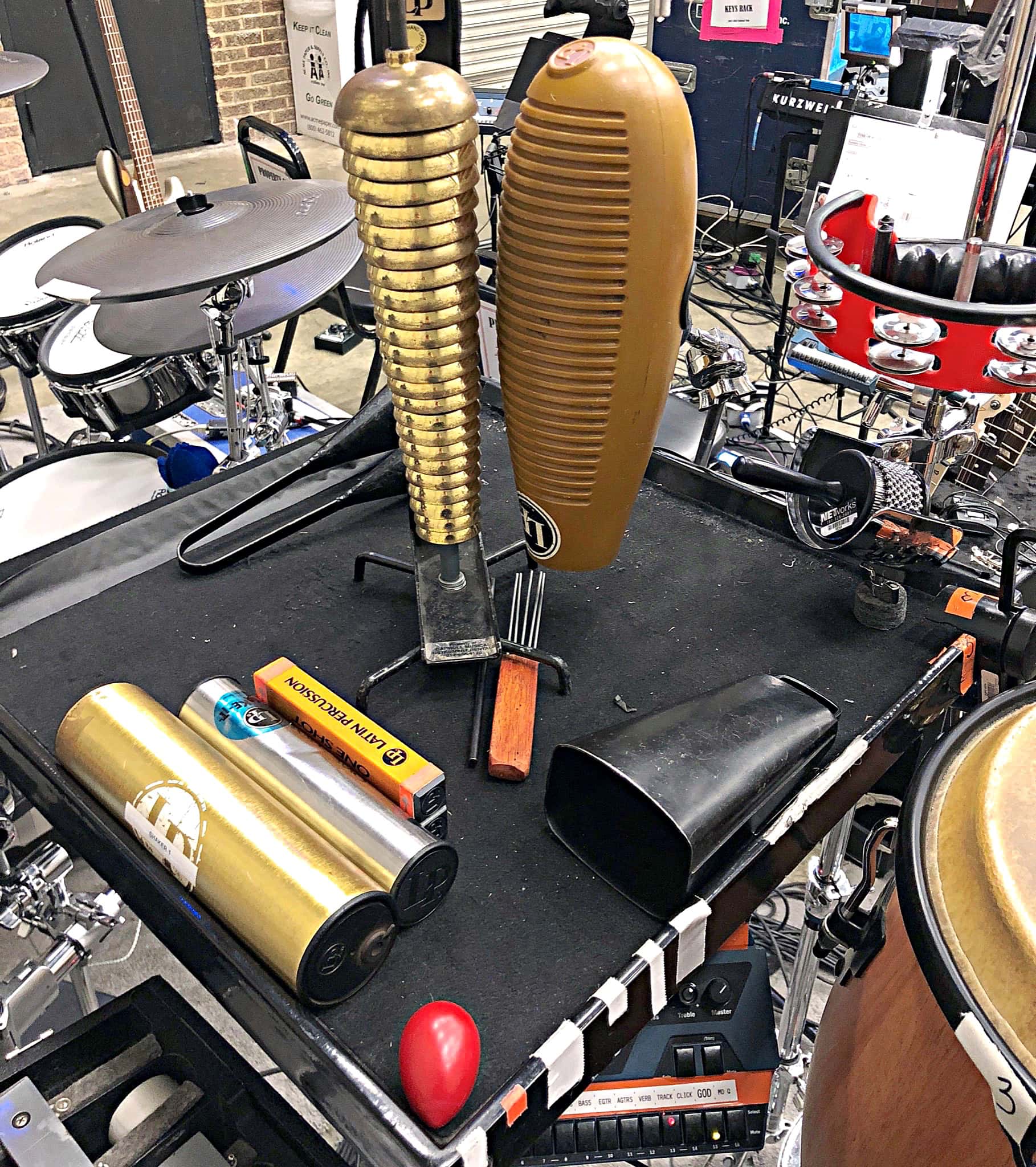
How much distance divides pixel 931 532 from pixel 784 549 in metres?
0.15

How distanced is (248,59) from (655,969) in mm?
5404

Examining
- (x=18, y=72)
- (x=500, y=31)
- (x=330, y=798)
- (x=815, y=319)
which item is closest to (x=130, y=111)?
(x=18, y=72)

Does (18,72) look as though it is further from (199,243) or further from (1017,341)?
(1017,341)

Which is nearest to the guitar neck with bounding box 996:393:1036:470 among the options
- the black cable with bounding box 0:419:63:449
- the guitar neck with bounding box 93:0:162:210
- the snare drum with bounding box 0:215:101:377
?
the guitar neck with bounding box 93:0:162:210

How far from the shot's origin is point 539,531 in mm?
771

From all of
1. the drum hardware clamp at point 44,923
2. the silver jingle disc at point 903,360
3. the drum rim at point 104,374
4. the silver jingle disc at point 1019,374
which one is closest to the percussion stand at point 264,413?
the drum rim at point 104,374

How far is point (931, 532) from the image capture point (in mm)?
845

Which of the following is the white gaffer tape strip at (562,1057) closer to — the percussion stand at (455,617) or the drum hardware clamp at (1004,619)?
the percussion stand at (455,617)

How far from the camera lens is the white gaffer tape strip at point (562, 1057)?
55 cm

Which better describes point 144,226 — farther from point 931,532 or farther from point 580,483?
point 931,532

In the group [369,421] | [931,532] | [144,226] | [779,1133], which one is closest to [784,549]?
[931,532]

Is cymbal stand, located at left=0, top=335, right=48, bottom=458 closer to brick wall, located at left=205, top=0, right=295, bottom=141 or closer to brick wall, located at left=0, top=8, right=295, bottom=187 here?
brick wall, located at left=0, top=8, right=295, bottom=187

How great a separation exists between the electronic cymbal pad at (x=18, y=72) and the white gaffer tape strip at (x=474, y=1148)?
1891 mm

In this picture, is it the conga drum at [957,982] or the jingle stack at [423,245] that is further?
the jingle stack at [423,245]
